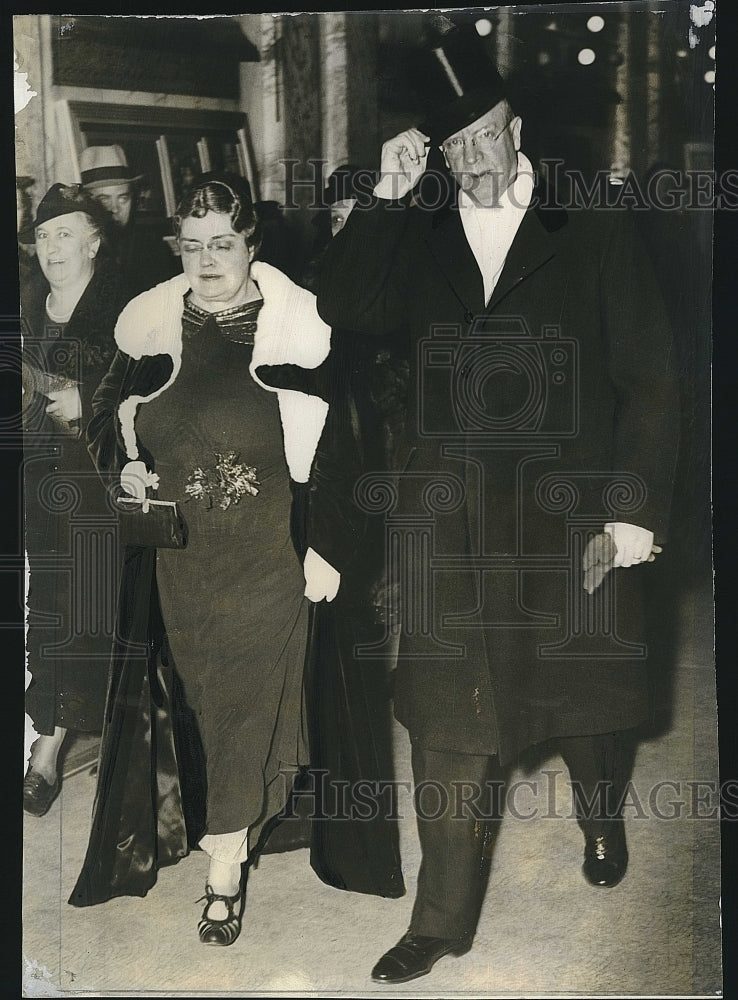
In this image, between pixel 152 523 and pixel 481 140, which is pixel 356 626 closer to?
pixel 152 523

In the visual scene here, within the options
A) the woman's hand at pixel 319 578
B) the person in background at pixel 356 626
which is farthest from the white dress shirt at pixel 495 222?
the woman's hand at pixel 319 578

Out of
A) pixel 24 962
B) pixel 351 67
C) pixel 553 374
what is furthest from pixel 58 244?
pixel 24 962

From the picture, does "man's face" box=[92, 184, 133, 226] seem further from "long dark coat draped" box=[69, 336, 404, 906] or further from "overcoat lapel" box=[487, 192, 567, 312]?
"overcoat lapel" box=[487, 192, 567, 312]

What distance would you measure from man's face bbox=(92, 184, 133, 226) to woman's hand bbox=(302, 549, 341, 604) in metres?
0.91

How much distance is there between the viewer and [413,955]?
251 centimetres

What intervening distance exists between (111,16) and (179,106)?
277 mm

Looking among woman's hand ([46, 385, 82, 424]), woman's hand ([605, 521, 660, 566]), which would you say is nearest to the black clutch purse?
woman's hand ([46, 385, 82, 424])

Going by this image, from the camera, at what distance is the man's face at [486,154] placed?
7.97 ft

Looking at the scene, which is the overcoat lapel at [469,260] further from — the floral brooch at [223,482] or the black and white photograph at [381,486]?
the floral brooch at [223,482]

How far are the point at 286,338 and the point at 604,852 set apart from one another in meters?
1.44

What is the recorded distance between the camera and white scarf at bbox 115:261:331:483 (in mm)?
2462

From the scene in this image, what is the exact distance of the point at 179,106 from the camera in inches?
96.9

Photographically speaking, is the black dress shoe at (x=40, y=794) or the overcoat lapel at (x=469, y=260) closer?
the overcoat lapel at (x=469, y=260)

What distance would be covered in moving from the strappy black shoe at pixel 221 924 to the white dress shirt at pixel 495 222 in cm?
157
